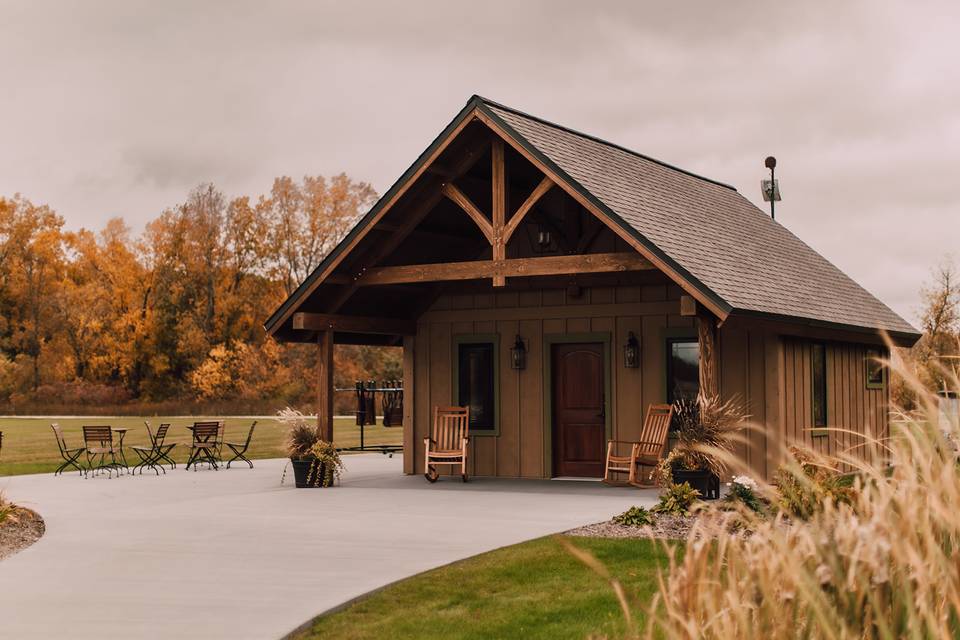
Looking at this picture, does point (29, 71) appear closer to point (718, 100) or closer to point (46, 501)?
point (718, 100)

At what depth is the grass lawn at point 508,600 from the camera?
711cm

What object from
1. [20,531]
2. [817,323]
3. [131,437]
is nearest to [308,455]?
[20,531]

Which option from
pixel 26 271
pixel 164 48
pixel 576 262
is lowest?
pixel 576 262

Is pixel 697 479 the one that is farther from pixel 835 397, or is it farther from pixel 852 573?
pixel 852 573

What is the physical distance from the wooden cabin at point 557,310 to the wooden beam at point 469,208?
0.08 feet

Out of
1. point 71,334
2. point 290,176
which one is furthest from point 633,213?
point 71,334

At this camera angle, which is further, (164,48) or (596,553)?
(164,48)

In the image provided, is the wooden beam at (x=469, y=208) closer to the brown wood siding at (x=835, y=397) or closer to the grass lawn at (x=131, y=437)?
the brown wood siding at (x=835, y=397)

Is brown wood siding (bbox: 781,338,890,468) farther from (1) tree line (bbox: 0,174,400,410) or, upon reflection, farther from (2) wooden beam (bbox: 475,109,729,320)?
(1) tree line (bbox: 0,174,400,410)

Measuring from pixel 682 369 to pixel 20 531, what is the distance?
8328 mm

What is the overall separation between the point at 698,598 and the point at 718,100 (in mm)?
25854

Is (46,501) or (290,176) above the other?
(290,176)

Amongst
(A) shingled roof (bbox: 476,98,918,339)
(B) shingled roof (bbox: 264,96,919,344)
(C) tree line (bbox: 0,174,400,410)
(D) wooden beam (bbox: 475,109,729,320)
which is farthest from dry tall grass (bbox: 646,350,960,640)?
(C) tree line (bbox: 0,174,400,410)

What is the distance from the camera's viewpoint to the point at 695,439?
13109mm
